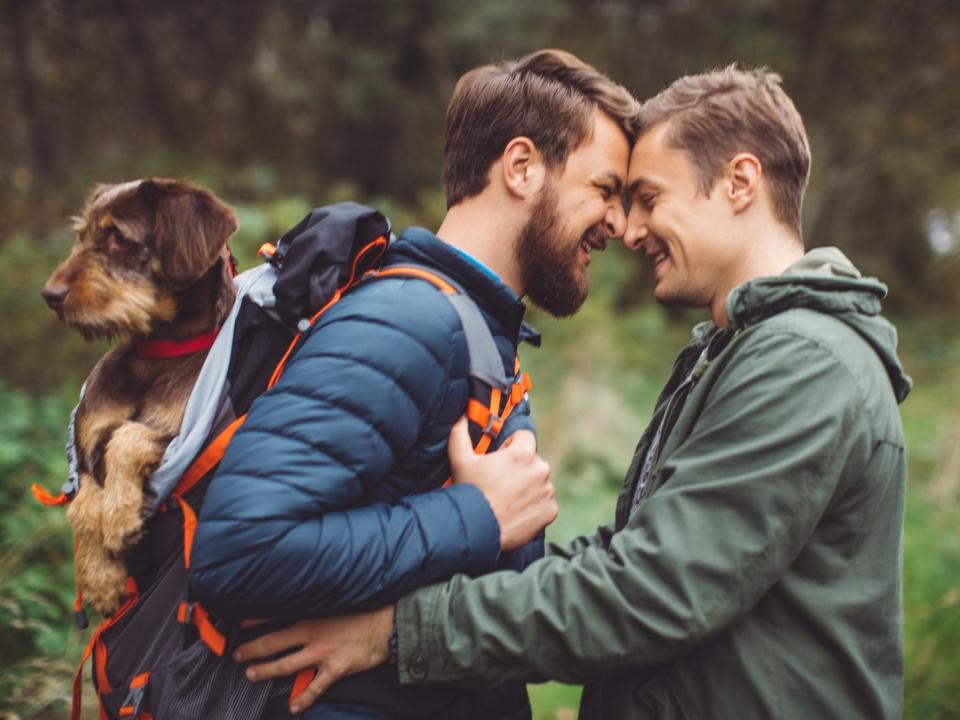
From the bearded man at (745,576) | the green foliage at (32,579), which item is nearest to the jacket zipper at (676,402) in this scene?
the bearded man at (745,576)

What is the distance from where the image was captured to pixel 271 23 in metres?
14.0

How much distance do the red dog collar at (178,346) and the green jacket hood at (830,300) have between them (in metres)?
1.90

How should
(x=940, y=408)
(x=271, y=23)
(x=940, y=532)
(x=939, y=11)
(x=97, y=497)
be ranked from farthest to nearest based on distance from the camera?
(x=939, y=11)
(x=271, y=23)
(x=940, y=408)
(x=940, y=532)
(x=97, y=497)

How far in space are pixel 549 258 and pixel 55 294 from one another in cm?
189

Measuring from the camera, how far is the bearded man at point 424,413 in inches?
68.5

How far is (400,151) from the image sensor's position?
1420cm

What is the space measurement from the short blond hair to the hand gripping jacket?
3.03 ft

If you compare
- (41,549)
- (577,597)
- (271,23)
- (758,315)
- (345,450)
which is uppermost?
(271,23)

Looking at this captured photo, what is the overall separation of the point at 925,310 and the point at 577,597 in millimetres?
25583

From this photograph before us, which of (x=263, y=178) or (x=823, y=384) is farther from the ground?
(x=263, y=178)

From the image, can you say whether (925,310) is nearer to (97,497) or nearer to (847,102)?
(847,102)

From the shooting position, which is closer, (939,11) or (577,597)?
(577,597)

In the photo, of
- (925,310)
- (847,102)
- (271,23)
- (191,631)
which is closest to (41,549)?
(191,631)

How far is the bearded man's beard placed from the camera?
248 cm
